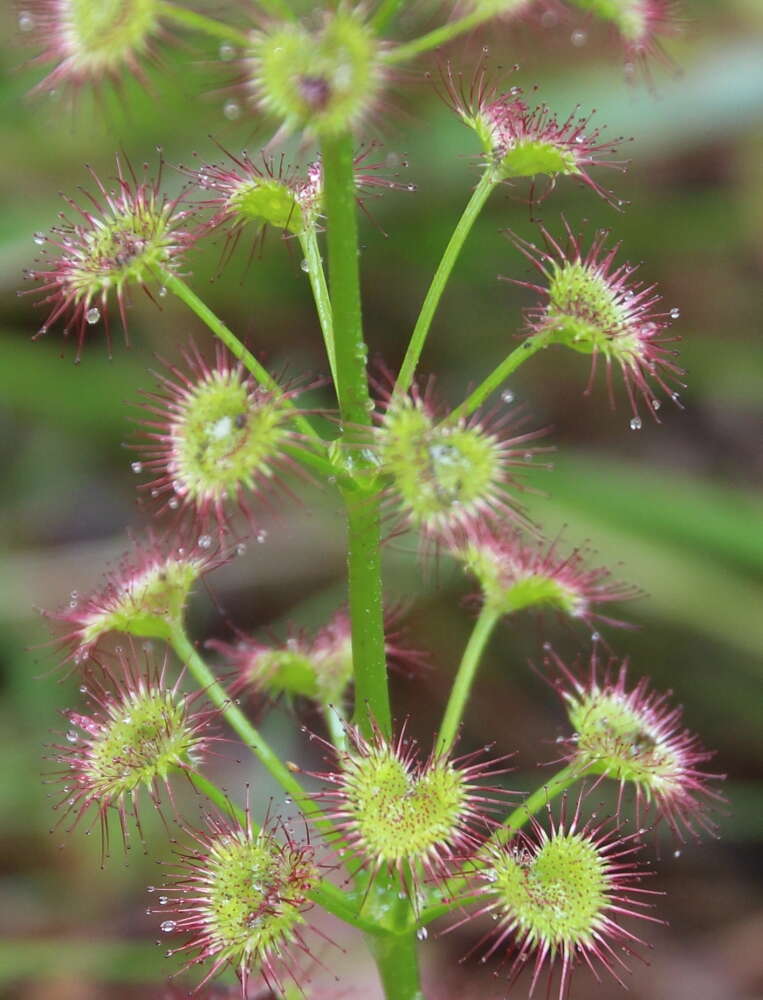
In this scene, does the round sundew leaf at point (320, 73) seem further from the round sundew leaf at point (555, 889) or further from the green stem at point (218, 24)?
the round sundew leaf at point (555, 889)

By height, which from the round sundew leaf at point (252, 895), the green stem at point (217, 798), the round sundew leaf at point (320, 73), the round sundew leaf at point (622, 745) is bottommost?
the round sundew leaf at point (252, 895)

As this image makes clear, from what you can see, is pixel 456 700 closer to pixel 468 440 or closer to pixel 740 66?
pixel 468 440

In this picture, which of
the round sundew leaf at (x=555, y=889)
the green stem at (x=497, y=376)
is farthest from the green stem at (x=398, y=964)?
the green stem at (x=497, y=376)

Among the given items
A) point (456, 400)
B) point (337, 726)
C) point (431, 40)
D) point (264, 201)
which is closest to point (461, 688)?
point (337, 726)

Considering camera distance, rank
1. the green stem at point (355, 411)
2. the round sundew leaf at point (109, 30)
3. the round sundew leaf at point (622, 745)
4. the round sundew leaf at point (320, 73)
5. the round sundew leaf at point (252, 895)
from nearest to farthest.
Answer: the round sundew leaf at point (320, 73) < the round sundew leaf at point (109, 30) < the green stem at point (355, 411) < the round sundew leaf at point (252, 895) < the round sundew leaf at point (622, 745)

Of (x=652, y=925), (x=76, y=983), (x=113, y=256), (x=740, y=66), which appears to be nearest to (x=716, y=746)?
(x=652, y=925)

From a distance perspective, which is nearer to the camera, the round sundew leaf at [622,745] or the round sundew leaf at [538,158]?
the round sundew leaf at [538,158]

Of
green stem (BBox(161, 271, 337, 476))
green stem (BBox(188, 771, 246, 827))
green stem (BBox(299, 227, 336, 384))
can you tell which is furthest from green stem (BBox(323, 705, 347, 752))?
green stem (BBox(299, 227, 336, 384))

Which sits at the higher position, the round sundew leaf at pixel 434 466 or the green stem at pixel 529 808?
the round sundew leaf at pixel 434 466
